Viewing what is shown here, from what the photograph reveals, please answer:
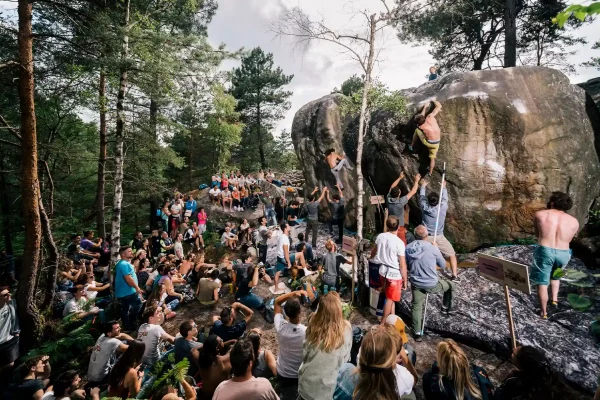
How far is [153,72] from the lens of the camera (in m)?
8.32

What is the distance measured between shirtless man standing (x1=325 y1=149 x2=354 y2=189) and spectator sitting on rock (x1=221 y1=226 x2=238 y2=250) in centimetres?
516

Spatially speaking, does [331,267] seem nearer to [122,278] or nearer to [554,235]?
[554,235]

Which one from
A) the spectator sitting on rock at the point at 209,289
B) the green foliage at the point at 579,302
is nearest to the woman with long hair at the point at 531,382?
the green foliage at the point at 579,302

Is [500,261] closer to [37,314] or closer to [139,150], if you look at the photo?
[37,314]

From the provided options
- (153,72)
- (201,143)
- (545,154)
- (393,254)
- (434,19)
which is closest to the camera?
(393,254)

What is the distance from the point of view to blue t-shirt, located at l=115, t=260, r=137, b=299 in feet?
21.9

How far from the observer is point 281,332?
4.11 m

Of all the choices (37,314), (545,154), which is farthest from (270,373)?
(545,154)

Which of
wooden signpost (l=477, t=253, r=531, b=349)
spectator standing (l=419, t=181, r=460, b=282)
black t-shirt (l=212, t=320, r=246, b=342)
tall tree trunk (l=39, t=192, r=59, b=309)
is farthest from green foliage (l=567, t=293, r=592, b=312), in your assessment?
tall tree trunk (l=39, t=192, r=59, b=309)

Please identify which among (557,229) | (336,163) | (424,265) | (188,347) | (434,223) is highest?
(336,163)

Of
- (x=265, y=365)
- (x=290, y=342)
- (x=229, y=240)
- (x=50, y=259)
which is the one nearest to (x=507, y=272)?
(x=290, y=342)

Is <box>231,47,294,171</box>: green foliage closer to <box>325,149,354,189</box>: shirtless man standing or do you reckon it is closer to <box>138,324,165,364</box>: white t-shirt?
<box>325,149,354,189</box>: shirtless man standing

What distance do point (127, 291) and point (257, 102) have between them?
83.2 ft

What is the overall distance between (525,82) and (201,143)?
78.5 ft
